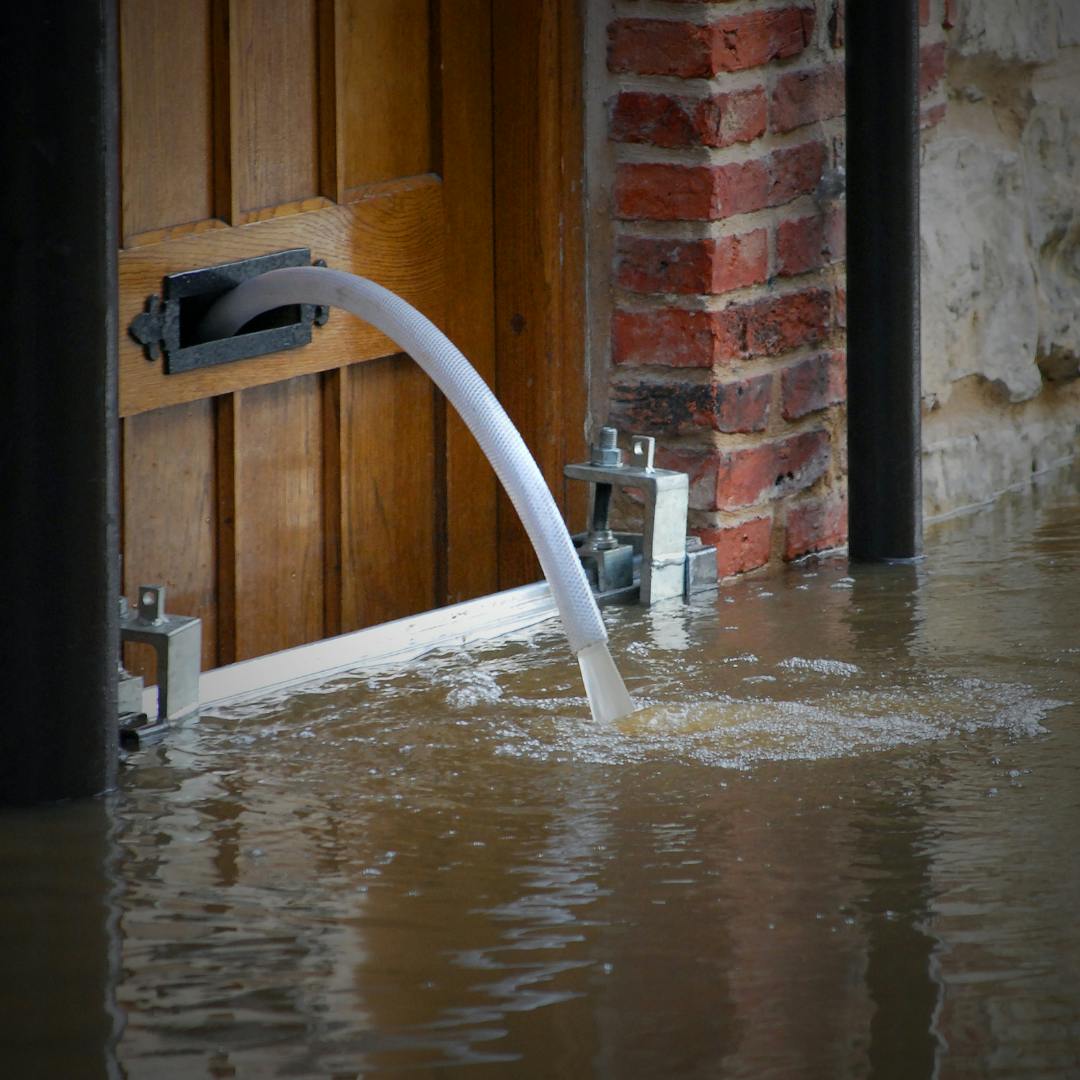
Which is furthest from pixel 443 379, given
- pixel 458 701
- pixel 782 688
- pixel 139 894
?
pixel 139 894

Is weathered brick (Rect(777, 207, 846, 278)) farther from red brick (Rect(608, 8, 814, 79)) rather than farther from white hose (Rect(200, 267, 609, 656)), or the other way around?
white hose (Rect(200, 267, 609, 656))

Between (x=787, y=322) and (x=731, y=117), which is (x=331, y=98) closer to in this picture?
(x=731, y=117)

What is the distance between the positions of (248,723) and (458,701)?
0.60 ft

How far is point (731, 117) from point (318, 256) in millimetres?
467

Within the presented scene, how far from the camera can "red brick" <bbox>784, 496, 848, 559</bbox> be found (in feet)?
7.74

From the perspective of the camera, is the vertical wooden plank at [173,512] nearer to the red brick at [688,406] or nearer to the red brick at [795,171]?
the red brick at [688,406]

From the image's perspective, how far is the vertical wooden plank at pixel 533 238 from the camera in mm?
2166

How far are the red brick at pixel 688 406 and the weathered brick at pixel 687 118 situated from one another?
0.85 feet

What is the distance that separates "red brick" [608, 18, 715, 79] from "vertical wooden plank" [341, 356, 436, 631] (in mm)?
395

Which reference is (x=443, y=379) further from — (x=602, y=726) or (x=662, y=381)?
(x=662, y=381)

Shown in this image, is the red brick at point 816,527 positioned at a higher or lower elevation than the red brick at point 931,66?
lower

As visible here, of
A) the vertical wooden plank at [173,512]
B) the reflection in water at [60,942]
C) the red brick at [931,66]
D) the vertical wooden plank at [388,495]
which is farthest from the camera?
the red brick at [931,66]

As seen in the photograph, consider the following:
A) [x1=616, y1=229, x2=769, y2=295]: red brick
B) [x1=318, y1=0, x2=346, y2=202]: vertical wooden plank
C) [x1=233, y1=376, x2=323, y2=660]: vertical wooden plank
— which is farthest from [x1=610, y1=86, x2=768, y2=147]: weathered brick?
[x1=233, y1=376, x2=323, y2=660]: vertical wooden plank

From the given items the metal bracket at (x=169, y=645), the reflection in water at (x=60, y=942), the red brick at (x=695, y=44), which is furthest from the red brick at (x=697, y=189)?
the reflection in water at (x=60, y=942)
